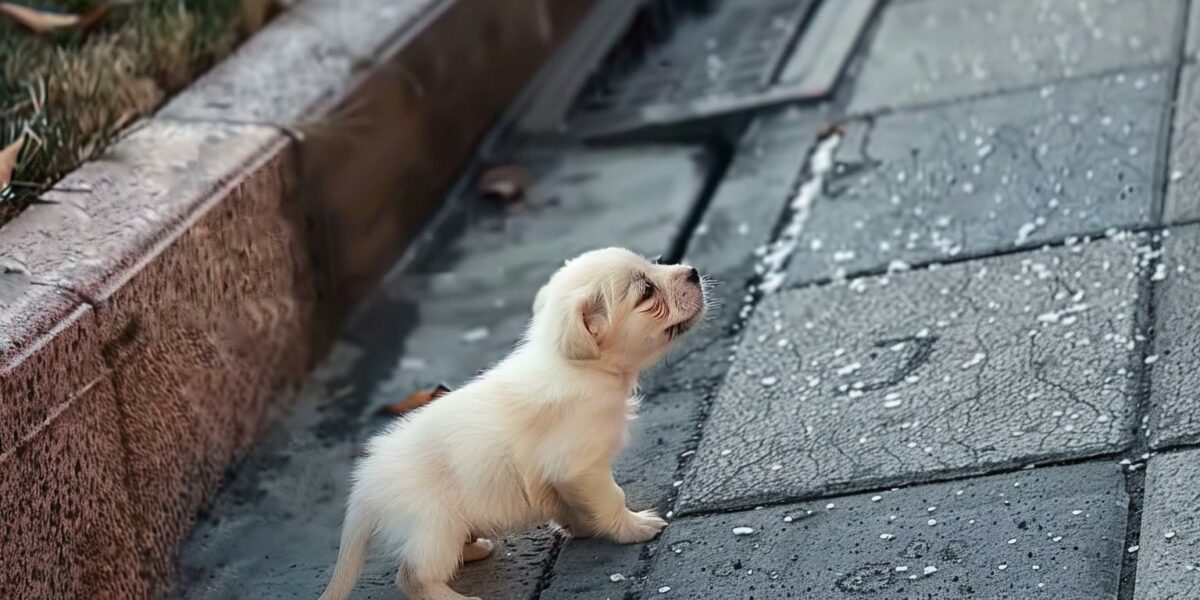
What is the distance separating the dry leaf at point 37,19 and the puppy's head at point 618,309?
Answer: 266cm

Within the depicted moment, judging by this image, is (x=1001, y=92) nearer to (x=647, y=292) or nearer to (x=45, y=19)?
(x=647, y=292)

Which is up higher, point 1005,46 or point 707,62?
point 1005,46

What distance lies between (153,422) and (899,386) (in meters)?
1.89

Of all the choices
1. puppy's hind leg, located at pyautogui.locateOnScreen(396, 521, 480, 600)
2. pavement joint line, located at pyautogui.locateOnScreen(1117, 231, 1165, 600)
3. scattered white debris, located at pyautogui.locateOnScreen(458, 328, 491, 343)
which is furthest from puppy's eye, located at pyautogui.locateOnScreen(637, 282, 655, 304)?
scattered white debris, located at pyautogui.locateOnScreen(458, 328, 491, 343)

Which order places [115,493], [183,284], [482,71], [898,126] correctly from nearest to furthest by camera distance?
[115,493]
[183,284]
[898,126]
[482,71]

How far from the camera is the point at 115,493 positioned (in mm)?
3529

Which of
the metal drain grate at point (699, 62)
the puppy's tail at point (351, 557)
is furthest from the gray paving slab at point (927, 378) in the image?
the metal drain grate at point (699, 62)

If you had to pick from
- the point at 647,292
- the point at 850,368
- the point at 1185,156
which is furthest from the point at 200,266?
the point at 1185,156

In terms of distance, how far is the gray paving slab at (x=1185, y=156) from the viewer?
4.18 metres

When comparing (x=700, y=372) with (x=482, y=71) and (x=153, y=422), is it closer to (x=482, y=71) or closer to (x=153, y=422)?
(x=153, y=422)

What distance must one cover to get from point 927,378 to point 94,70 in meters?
2.79

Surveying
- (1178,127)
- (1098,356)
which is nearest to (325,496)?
(1098,356)

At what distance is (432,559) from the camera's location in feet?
10.3

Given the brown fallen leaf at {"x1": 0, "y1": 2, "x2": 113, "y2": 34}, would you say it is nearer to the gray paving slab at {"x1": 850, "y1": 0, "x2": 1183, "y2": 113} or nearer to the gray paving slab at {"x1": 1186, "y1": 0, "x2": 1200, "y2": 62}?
the gray paving slab at {"x1": 850, "y1": 0, "x2": 1183, "y2": 113}
